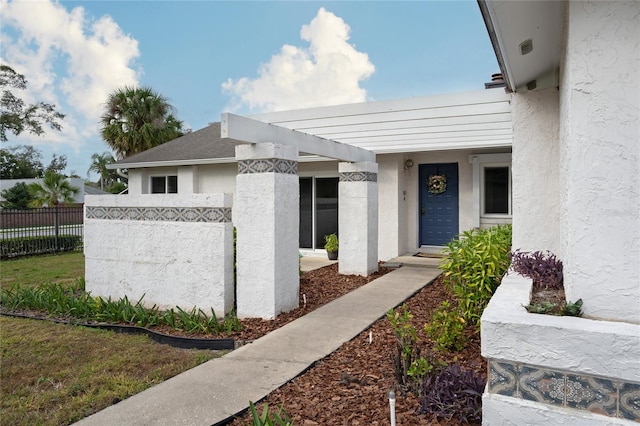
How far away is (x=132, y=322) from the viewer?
6223 millimetres

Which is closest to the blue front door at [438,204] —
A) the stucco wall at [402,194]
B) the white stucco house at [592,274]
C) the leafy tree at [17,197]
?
the stucco wall at [402,194]

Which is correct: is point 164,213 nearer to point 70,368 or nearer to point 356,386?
point 70,368

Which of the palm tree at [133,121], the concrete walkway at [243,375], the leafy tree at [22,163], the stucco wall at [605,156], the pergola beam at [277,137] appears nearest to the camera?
the stucco wall at [605,156]

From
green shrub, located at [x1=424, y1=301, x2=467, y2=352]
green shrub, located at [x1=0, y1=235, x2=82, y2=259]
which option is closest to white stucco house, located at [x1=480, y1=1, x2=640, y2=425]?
green shrub, located at [x1=424, y1=301, x2=467, y2=352]

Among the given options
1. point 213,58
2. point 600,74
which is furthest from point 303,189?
point 600,74

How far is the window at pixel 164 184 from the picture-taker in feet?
47.9

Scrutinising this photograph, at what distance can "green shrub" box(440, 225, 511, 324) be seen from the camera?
5.01 metres

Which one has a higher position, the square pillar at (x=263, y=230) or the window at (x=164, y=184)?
the window at (x=164, y=184)

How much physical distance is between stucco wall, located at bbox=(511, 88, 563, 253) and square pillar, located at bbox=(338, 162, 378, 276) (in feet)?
16.4

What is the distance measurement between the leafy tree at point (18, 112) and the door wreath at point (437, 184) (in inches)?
972

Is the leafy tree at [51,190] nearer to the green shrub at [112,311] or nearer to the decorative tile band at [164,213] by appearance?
the green shrub at [112,311]

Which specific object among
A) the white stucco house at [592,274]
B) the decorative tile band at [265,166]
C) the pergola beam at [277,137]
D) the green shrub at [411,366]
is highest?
the pergola beam at [277,137]

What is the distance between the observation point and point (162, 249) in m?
6.71

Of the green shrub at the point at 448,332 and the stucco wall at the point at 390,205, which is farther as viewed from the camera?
the stucco wall at the point at 390,205
